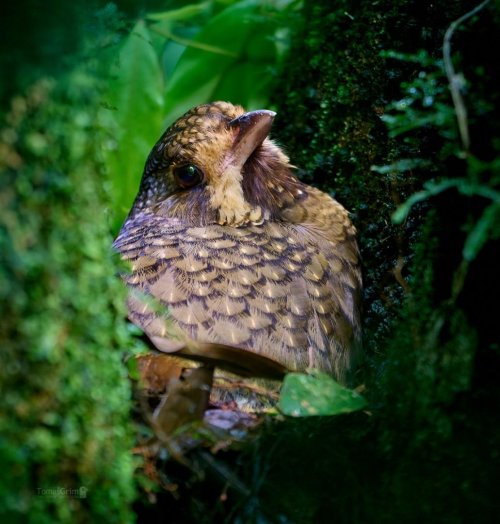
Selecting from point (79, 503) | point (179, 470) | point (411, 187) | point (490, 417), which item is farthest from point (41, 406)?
point (411, 187)

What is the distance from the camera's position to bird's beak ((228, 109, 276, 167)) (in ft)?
9.88

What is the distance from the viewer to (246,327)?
2449 millimetres

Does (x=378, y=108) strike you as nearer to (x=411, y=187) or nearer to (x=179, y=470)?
(x=411, y=187)

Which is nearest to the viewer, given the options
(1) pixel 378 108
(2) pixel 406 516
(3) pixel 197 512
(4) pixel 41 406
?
(4) pixel 41 406

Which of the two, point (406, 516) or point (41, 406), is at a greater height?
point (41, 406)

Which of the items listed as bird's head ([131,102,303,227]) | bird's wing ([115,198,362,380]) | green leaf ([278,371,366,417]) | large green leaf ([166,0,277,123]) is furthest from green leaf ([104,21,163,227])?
green leaf ([278,371,366,417])

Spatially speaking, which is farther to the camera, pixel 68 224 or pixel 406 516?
pixel 406 516

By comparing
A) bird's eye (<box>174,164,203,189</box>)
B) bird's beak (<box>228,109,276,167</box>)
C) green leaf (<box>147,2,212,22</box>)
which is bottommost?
bird's eye (<box>174,164,203,189</box>)

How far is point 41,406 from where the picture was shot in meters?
1.38

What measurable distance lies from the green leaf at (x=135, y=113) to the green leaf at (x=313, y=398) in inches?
82.2

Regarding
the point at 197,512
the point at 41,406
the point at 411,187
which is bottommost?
the point at 197,512

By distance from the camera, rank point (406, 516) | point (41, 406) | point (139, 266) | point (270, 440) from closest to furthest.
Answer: point (41, 406) < point (406, 516) < point (270, 440) < point (139, 266)

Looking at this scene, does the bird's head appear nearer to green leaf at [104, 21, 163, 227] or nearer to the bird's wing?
the bird's wing

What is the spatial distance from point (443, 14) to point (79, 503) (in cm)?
204
